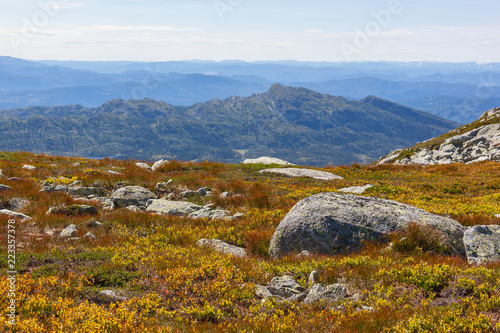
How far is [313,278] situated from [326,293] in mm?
865

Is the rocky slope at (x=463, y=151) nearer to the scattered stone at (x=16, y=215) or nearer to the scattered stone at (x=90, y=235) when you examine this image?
the scattered stone at (x=90, y=235)

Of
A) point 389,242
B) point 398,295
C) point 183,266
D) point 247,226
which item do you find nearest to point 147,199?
→ point 247,226

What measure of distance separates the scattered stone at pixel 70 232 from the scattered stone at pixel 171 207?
384 centimetres

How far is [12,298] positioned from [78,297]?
1.15m

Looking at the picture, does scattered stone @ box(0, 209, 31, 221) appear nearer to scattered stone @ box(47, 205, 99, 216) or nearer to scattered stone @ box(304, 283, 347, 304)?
scattered stone @ box(47, 205, 99, 216)

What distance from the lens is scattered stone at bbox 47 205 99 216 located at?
12.4 m

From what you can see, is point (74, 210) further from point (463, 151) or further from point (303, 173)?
point (463, 151)

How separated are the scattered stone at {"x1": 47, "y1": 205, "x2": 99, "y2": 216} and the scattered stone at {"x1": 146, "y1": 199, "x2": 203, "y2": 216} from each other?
2.40 meters

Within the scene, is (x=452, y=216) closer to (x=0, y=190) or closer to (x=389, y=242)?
(x=389, y=242)

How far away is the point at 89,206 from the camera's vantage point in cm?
1306

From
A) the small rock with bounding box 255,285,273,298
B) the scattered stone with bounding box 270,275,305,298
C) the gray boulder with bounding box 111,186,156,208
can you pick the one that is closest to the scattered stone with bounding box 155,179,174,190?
the gray boulder with bounding box 111,186,156,208

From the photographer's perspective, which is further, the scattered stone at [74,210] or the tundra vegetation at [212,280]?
the scattered stone at [74,210]

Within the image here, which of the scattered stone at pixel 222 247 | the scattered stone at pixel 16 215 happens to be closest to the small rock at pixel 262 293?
the scattered stone at pixel 222 247

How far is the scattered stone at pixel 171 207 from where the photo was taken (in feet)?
45.7
